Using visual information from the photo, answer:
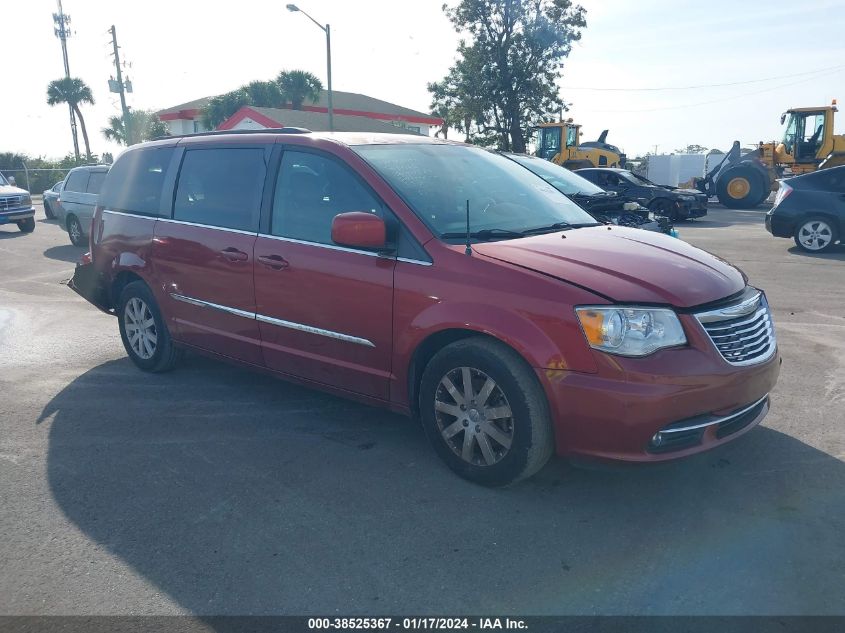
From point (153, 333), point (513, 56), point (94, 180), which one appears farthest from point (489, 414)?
point (513, 56)

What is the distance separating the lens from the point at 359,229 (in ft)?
12.6

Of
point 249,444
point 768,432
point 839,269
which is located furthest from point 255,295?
point 839,269

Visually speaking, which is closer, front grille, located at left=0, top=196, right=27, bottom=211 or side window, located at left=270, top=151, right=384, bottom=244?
side window, located at left=270, top=151, right=384, bottom=244

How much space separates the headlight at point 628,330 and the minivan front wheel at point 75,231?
14649 millimetres

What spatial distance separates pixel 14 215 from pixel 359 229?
18326 mm

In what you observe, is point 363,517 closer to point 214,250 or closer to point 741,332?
point 741,332

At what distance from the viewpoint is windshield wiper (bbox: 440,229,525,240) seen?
3.97 m

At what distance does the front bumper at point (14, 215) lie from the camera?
18.6m

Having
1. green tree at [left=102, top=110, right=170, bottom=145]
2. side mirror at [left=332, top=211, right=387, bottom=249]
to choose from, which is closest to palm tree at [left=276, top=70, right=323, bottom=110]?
green tree at [left=102, top=110, right=170, bottom=145]

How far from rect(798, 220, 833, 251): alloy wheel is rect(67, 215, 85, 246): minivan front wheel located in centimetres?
1437

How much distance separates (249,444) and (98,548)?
126 cm

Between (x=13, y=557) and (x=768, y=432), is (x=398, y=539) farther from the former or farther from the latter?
(x=768, y=432)

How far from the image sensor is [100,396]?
17.9ft

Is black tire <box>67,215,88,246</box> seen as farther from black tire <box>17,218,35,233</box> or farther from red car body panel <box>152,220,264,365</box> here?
red car body panel <box>152,220,264,365</box>
